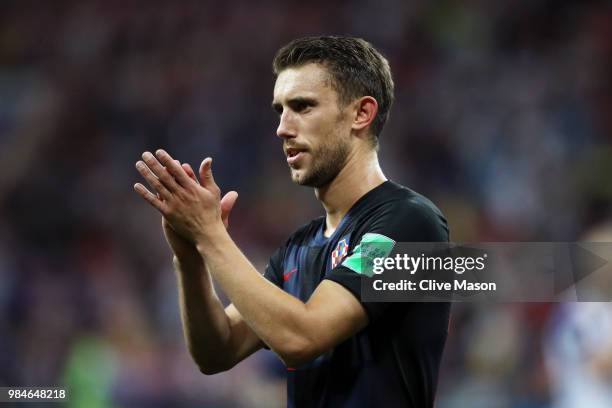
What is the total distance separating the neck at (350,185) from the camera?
292 centimetres

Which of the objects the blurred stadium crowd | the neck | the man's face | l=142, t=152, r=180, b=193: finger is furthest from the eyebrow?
the blurred stadium crowd

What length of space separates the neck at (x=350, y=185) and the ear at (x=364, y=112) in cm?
10

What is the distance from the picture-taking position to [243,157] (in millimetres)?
7391

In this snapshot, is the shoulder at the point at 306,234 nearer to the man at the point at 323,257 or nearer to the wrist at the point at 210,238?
the man at the point at 323,257

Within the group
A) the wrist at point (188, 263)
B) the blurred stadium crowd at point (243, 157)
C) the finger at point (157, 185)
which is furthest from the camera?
the blurred stadium crowd at point (243, 157)

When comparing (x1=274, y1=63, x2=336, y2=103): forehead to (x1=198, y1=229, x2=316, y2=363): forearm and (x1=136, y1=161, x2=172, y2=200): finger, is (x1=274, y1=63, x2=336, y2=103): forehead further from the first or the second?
(x1=198, y1=229, x2=316, y2=363): forearm

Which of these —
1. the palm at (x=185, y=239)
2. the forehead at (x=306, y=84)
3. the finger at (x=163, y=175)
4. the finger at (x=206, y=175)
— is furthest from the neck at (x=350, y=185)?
the finger at (x=163, y=175)

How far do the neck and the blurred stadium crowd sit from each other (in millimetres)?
2789

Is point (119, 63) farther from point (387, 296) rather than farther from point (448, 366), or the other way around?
point (387, 296)

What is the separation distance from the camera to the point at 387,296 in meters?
2.57

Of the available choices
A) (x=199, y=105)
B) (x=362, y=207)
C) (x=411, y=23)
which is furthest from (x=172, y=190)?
(x=411, y=23)

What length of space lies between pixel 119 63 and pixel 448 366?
427 centimetres

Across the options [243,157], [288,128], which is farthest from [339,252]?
[243,157]

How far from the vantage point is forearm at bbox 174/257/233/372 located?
2.83m
